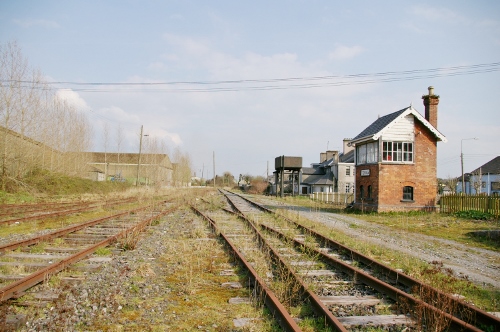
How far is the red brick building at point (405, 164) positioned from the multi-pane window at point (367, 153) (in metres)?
0.14

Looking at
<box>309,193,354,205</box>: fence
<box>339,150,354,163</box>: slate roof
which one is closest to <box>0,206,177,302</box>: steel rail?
<box>309,193,354,205</box>: fence

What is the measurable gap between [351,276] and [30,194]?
25.4 m

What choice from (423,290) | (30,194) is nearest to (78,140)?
(30,194)

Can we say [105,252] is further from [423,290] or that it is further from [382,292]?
[423,290]

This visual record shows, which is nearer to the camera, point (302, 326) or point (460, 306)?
point (302, 326)

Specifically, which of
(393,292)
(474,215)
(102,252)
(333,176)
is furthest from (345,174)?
(393,292)

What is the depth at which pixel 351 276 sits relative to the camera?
21.0 ft

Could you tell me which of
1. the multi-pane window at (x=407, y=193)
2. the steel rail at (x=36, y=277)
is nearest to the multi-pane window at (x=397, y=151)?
the multi-pane window at (x=407, y=193)

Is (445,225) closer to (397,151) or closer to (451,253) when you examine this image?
(397,151)

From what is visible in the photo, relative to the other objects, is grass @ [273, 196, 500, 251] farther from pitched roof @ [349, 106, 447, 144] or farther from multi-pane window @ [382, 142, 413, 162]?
pitched roof @ [349, 106, 447, 144]

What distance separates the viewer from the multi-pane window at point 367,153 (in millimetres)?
22016

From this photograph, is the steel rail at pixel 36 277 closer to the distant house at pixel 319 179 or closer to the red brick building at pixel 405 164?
the red brick building at pixel 405 164

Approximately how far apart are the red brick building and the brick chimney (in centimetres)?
101

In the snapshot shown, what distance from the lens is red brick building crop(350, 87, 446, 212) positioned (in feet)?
69.5
